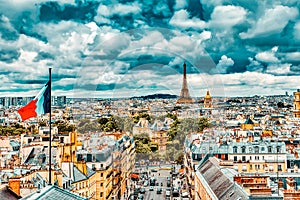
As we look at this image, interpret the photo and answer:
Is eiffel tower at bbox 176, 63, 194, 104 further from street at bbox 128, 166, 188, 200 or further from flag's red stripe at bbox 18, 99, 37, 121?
flag's red stripe at bbox 18, 99, 37, 121

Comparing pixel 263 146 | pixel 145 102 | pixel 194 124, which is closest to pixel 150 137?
pixel 194 124

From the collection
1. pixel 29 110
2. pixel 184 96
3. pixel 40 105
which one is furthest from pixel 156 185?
pixel 184 96

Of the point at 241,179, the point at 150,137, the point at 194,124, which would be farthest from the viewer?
the point at 194,124

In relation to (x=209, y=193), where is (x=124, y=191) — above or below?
below

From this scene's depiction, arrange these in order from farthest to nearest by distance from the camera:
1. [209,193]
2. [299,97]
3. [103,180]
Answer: [299,97]
[103,180]
[209,193]

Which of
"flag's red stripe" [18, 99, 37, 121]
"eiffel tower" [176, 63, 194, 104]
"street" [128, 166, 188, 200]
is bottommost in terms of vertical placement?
"street" [128, 166, 188, 200]

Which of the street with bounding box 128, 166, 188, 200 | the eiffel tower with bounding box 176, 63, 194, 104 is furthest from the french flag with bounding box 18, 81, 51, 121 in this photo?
the eiffel tower with bounding box 176, 63, 194, 104

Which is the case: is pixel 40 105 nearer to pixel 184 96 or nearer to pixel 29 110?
pixel 29 110

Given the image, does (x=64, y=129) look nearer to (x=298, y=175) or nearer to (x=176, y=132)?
(x=176, y=132)

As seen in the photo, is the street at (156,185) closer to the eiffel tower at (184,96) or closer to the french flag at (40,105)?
the french flag at (40,105)

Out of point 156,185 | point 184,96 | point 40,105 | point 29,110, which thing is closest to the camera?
point 40,105

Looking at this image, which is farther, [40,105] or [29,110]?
[29,110]
